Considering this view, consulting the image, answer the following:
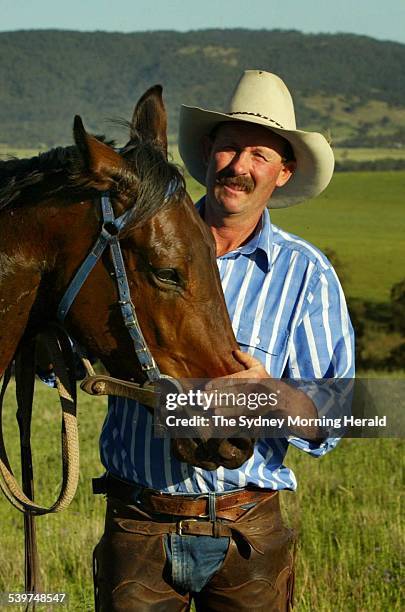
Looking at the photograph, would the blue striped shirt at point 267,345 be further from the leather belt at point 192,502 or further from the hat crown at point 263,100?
the hat crown at point 263,100

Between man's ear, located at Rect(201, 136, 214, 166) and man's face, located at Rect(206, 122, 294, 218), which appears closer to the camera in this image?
man's face, located at Rect(206, 122, 294, 218)

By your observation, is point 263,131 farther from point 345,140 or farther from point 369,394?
point 345,140

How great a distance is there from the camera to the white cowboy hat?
13.7 feet

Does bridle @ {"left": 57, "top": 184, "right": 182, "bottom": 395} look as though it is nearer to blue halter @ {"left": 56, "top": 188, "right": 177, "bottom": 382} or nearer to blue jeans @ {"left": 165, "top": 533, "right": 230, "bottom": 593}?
blue halter @ {"left": 56, "top": 188, "right": 177, "bottom": 382}

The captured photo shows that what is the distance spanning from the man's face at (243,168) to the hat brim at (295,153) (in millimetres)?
68

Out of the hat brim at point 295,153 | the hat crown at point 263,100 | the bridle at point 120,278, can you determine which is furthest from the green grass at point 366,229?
the bridle at point 120,278

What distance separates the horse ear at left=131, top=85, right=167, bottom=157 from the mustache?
0.47m

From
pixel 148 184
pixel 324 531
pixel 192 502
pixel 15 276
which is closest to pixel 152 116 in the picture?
pixel 148 184

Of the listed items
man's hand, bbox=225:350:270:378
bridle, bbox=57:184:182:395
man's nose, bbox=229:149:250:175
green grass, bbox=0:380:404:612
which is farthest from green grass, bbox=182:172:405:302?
bridle, bbox=57:184:182:395

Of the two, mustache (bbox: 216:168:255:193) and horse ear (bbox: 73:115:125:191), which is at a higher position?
mustache (bbox: 216:168:255:193)

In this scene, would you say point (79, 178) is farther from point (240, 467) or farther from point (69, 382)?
point (240, 467)

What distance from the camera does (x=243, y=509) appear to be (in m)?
3.82

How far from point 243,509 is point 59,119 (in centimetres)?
16944

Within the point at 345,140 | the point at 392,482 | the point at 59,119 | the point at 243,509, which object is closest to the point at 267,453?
the point at 243,509
